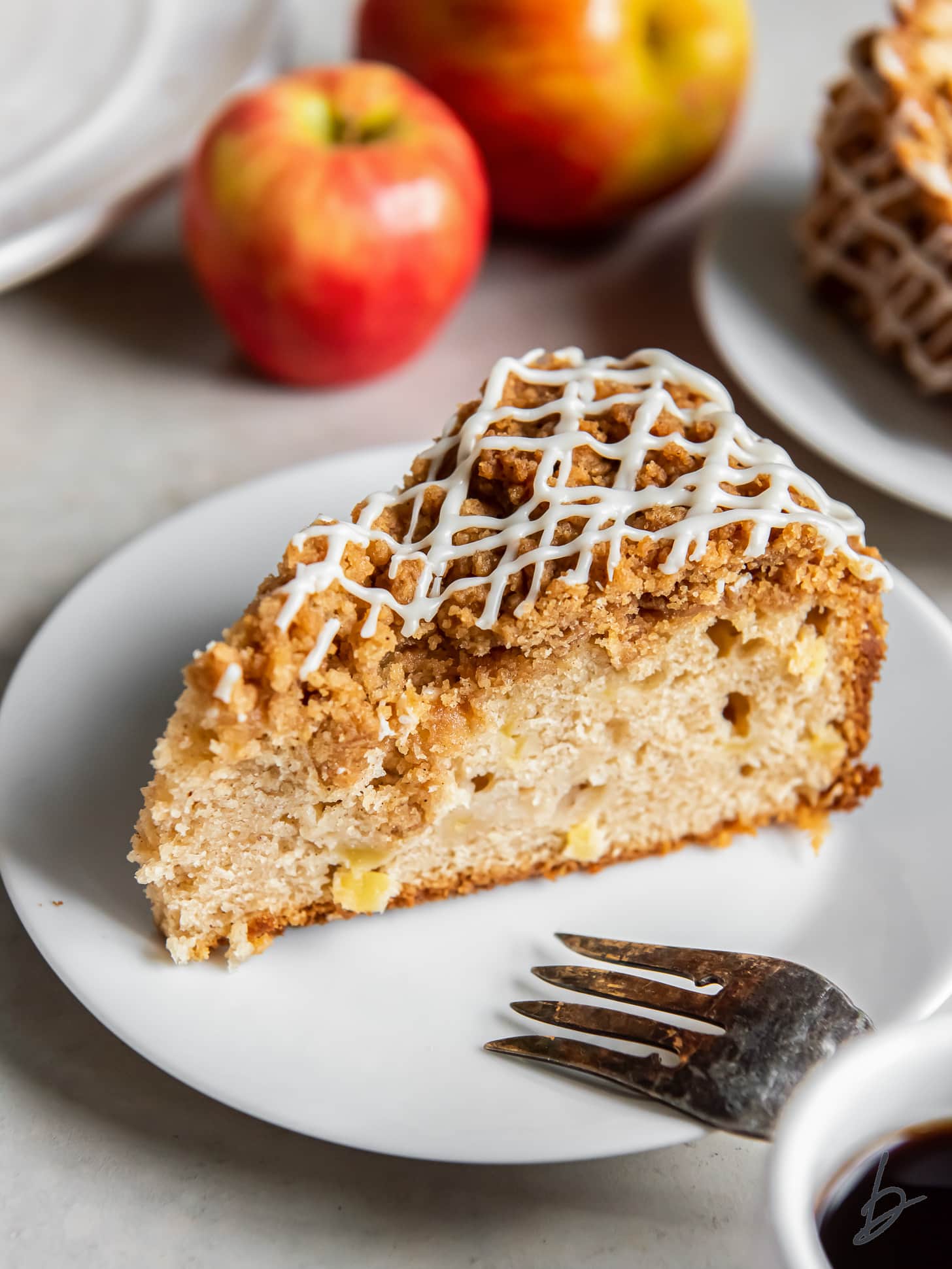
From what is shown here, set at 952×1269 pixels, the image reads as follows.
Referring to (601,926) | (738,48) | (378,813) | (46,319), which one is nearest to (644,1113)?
(601,926)

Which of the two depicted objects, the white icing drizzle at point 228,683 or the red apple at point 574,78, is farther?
the red apple at point 574,78

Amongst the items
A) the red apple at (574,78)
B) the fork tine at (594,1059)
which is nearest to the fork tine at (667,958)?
the fork tine at (594,1059)

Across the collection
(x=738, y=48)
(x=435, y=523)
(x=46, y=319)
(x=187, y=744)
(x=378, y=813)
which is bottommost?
(x=46, y=319)

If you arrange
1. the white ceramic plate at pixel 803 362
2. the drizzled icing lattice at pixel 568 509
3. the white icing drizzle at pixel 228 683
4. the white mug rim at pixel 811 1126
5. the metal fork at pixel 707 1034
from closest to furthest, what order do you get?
the white mug rim at pixel 811 1126 → the metal fork at pixel 707 1034 → the white icing drizzle at pixel 228 683 → the drizzled icing lattice at pixel 568 509 → the white ceramic plate at pixel 803 362

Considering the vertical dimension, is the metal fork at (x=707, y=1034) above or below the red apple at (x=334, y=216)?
below

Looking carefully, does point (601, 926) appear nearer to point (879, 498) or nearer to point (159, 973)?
point (159, 973)

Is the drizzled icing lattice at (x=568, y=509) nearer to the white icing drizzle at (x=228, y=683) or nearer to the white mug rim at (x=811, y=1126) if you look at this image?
the white icing drizzle at (x=228, y=683)

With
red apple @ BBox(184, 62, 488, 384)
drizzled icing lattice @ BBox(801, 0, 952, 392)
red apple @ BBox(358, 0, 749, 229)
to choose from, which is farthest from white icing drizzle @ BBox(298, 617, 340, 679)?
red apple @ BBox(358, 0, 749, 229)
